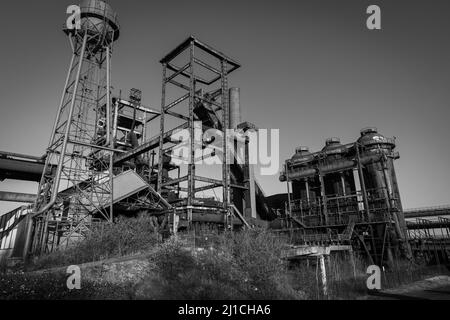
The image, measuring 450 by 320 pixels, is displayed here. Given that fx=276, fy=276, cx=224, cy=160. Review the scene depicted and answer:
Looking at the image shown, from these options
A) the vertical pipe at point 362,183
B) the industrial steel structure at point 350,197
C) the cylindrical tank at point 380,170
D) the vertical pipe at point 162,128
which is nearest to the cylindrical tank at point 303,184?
the industrial steel structure at point 350,197

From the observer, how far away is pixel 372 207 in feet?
79.4

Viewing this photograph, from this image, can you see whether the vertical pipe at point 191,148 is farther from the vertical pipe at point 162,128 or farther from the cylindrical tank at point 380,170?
the cylindrical tank at point 380,170

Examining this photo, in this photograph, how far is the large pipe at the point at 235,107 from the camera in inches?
991

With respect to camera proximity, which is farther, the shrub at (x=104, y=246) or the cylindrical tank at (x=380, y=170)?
the cylindrical tank at (x=380, y=170)

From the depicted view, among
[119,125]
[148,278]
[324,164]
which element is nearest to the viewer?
[148,278]

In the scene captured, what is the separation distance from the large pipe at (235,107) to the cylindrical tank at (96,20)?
11590 mm

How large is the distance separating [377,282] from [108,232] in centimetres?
1304

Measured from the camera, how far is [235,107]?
2586 cm

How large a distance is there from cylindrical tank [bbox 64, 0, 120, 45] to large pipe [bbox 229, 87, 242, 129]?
38.0ft

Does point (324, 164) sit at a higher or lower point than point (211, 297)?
higher

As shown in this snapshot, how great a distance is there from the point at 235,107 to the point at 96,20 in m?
13.2
